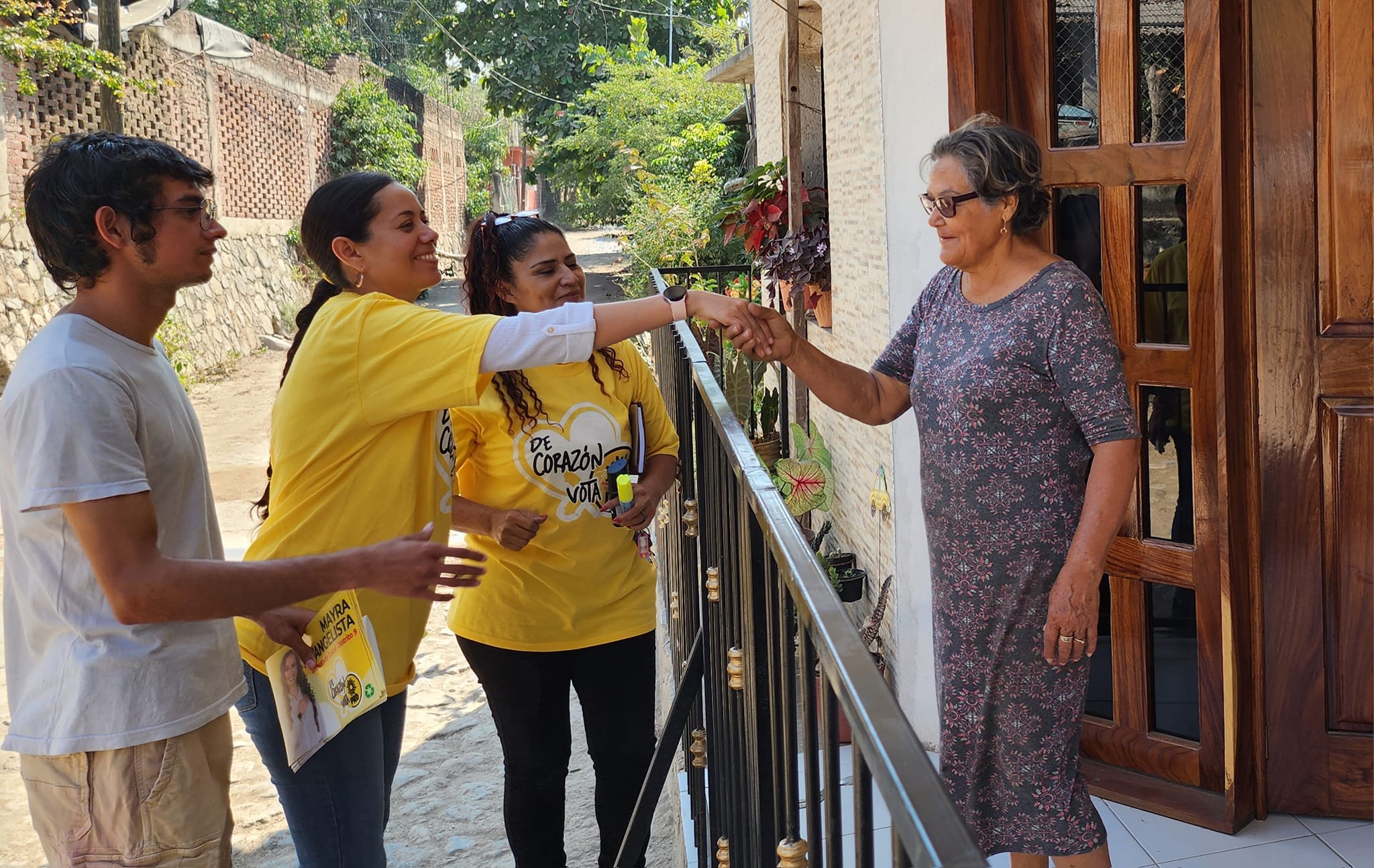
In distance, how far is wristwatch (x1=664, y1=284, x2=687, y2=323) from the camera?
249cm

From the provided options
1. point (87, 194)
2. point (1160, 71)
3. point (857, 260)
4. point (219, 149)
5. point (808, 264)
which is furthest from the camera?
point (219, 149)

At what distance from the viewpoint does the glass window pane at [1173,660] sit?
11.0ft

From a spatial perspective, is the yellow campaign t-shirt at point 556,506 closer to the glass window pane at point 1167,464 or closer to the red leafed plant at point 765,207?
the glass window pane at point 1167,464

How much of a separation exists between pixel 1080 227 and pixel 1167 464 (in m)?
0.72

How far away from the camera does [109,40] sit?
40.9ft

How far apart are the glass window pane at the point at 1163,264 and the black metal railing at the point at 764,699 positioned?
1.32 m

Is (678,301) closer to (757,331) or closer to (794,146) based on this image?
(757,331)

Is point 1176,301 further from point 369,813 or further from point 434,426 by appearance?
point 369,813

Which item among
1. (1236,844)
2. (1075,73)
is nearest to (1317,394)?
(1075,73)

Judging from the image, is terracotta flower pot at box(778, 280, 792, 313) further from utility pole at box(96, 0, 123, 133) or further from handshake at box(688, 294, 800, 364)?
utility pole at box(96, 0, 123, 133)

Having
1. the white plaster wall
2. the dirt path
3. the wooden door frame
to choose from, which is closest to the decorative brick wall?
the dirt path

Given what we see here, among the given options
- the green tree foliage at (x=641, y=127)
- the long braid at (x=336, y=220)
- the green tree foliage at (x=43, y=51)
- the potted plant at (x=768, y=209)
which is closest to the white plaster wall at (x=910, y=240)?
the long braid at (x=336, y=220)

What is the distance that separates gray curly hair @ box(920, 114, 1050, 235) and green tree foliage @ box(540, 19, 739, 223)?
1640 centimetres

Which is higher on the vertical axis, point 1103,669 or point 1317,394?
point 1317,394
